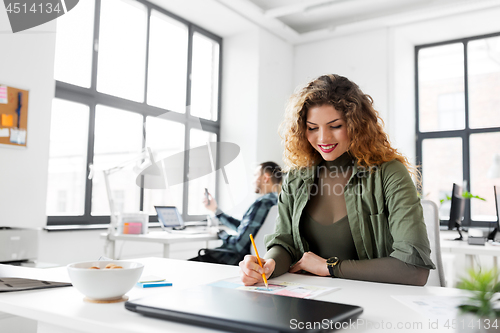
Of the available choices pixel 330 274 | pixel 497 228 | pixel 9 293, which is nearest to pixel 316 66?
pixel 497 228

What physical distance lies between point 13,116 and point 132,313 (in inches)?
99.9

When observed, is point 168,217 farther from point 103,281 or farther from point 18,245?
point 103,281

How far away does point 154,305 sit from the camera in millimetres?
662

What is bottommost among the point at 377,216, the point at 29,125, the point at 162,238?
the point at 162,238

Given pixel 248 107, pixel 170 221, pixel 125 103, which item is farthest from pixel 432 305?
pixel 248 107

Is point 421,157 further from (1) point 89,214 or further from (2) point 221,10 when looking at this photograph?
(1) point 89,214

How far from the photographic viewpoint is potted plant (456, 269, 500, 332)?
470mm

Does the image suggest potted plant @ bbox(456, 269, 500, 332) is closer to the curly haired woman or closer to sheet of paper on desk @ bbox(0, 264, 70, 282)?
the curly haired woman

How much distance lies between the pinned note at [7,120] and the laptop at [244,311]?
246 cm

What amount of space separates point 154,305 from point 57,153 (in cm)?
305

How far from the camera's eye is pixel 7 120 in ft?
8.94

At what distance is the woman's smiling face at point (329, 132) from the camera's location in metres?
1.34

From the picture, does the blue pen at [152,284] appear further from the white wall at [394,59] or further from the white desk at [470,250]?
the white wall at [394,59]

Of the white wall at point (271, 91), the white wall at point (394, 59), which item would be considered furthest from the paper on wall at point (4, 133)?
the white wall at point (394, 59)
